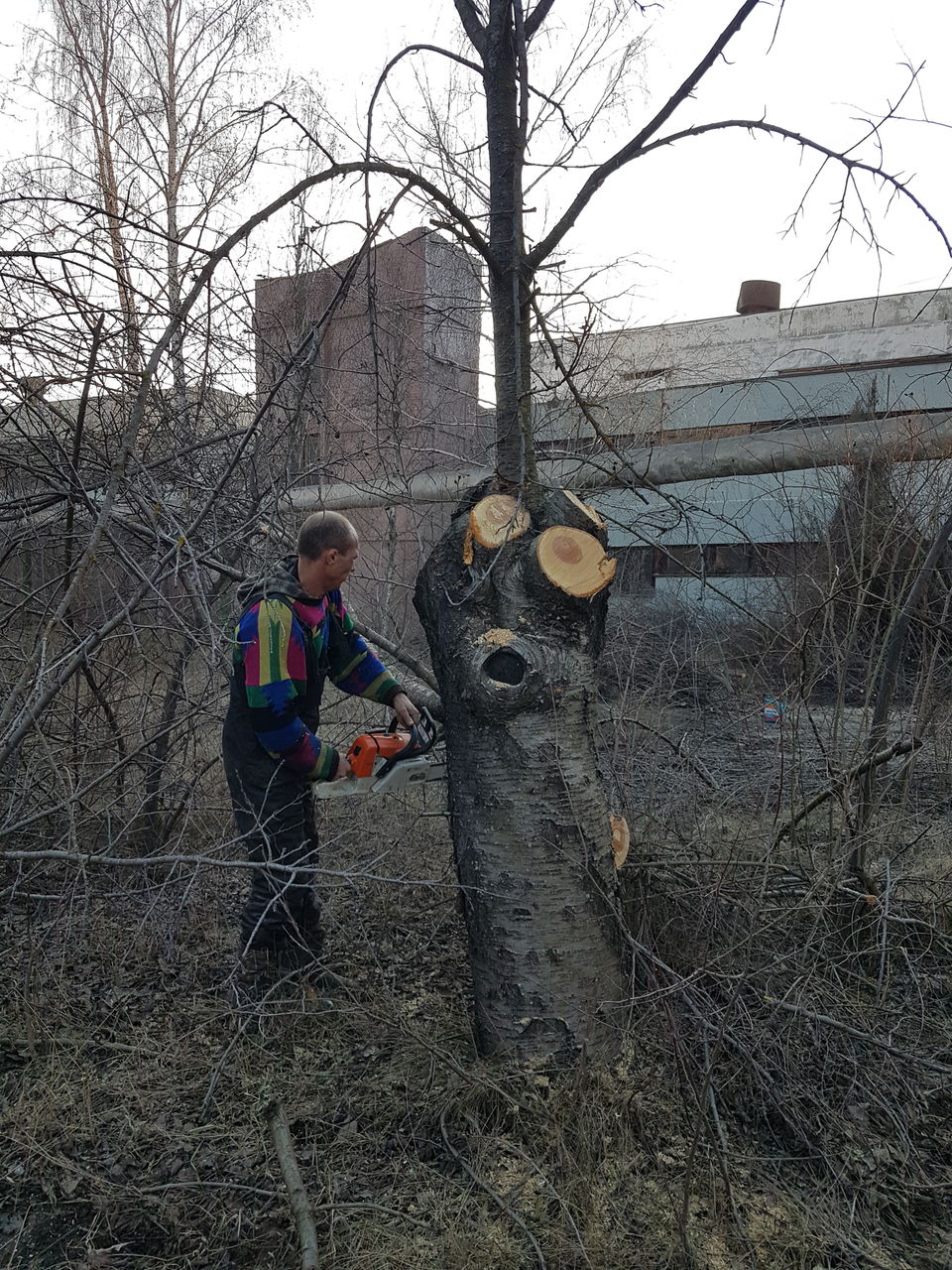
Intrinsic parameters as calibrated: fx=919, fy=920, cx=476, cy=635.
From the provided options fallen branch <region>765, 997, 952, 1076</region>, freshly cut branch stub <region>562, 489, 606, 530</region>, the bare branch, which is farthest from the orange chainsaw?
the bare branch

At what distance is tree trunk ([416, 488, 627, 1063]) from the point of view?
285 cm

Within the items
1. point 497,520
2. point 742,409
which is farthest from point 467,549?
point 742,409

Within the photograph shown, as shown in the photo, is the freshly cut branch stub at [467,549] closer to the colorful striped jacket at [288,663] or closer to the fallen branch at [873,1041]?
the colorful striped jacket at [288,663]

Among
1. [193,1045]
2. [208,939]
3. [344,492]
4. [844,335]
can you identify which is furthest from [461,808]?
[844,335]

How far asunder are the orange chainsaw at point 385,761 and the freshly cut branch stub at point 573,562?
1022 mm

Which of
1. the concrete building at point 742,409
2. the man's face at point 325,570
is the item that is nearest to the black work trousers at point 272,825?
the man's face at point 325,570

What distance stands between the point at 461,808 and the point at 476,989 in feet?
1.92

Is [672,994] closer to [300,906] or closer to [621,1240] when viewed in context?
[621,1240]

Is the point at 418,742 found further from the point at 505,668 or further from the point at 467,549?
the point at 467,549

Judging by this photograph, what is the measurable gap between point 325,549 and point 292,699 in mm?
583

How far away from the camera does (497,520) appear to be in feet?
9.91

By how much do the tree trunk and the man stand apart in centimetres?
74

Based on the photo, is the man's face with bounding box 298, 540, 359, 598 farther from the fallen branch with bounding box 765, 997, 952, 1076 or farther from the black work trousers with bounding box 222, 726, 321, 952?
the fallen branch with bounding box 765, 997, 952, 1076

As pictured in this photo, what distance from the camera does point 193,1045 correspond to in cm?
327
